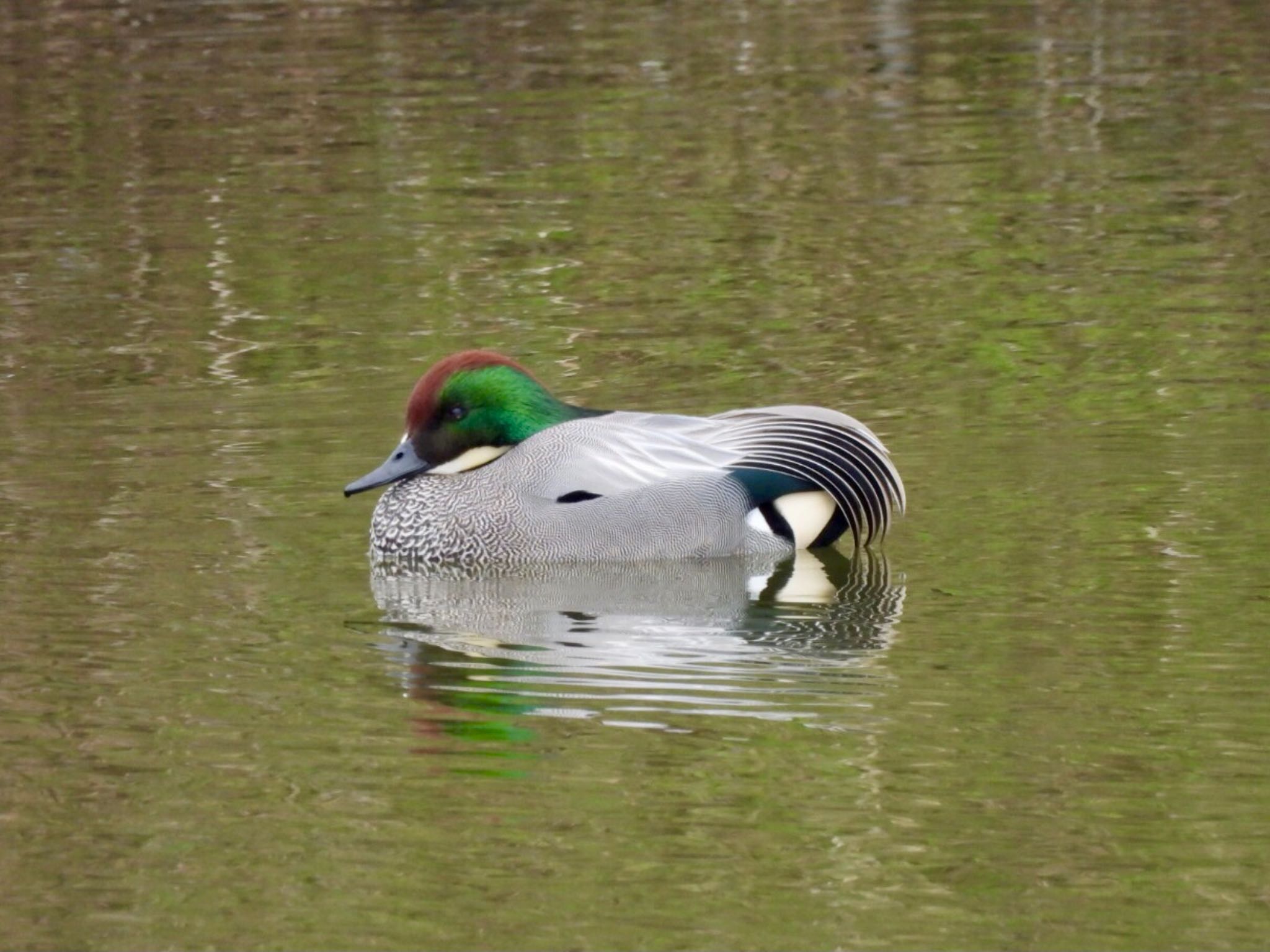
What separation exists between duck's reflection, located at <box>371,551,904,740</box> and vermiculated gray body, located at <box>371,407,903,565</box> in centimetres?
7

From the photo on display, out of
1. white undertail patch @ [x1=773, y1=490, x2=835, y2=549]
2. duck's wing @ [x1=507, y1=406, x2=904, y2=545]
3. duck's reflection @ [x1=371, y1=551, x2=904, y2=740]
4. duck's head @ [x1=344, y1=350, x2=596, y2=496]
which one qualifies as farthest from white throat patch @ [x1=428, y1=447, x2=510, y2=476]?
white undertail patch @ [x1=773, y1=490, x2=835, y2=549]

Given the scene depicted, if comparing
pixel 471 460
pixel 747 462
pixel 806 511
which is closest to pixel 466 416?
pixel 471 460

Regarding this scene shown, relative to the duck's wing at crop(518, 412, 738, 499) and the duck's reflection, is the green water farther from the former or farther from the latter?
the duck's wing at crop(518, 412, 738, 499)

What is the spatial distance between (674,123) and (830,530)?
32.2 feet

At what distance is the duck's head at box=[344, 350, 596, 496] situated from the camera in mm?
9711

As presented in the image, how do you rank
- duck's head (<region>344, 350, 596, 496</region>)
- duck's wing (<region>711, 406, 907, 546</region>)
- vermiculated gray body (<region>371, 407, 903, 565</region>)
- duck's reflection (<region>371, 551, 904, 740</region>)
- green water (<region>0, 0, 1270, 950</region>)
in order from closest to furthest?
green water (<region>0, 0, 1270, 950</region>) → duck's reflection (<region>371, 551, 904, 740</region>) → vermiculated gray body (<region>371, 407, 903, 565</region>) → duck's wing (<region>711, 406, 907, 546</region>) → duck's head (<region>344, 350, 596, 496</region>)

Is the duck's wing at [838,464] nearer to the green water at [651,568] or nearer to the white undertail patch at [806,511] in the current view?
the white undertail patch at [806,511]

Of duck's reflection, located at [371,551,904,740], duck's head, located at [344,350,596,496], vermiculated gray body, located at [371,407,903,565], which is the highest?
duck's head, located at [344,350,596,496]

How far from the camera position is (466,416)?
9734 mm

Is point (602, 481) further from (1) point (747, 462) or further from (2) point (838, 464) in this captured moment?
(2) point (838, 464)

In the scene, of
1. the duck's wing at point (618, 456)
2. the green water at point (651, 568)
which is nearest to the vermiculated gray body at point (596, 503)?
the duck's wing at point (618, 456)

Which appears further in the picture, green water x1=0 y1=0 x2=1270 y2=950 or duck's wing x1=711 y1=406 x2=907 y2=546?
duck's wing x1=711 y1=406 x2=907 y2=546

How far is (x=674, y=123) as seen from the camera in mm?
19172

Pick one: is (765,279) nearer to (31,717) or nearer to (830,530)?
(830,530)
